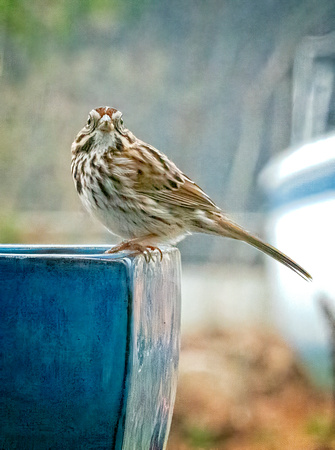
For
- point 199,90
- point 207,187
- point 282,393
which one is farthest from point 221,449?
point 199,90

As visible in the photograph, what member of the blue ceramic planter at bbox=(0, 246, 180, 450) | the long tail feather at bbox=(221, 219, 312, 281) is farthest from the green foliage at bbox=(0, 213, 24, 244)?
the blue ceramic planter at bbox=(0, 246, 180, 450)

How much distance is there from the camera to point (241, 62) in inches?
88.1

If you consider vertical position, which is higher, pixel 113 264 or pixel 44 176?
pixel 44 176

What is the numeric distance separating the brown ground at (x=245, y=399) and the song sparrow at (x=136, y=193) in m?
0.81

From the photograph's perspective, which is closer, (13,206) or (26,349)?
(26,349)

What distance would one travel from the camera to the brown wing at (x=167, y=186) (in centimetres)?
130

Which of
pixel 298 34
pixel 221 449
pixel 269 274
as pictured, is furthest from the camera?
Result: pixel 269 274

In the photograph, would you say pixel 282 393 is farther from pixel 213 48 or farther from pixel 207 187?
pixel 213 48

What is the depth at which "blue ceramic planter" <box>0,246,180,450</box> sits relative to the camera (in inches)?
27.1

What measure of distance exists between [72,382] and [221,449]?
4.37 feet

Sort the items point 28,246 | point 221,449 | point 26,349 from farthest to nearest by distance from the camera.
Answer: point 221,449 < point 28,246 < point 26,349

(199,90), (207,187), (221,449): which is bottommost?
(221,449)

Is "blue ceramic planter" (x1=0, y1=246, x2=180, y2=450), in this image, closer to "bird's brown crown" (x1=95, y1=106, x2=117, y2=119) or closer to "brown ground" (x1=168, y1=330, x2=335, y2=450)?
"bird's brown crown" (x1=95, y1=106, x2=117, y2=119)

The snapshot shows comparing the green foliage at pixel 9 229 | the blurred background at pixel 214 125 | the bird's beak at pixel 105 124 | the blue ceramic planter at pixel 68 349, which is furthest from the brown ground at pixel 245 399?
the blue ceramic planter at pixel 68 349
